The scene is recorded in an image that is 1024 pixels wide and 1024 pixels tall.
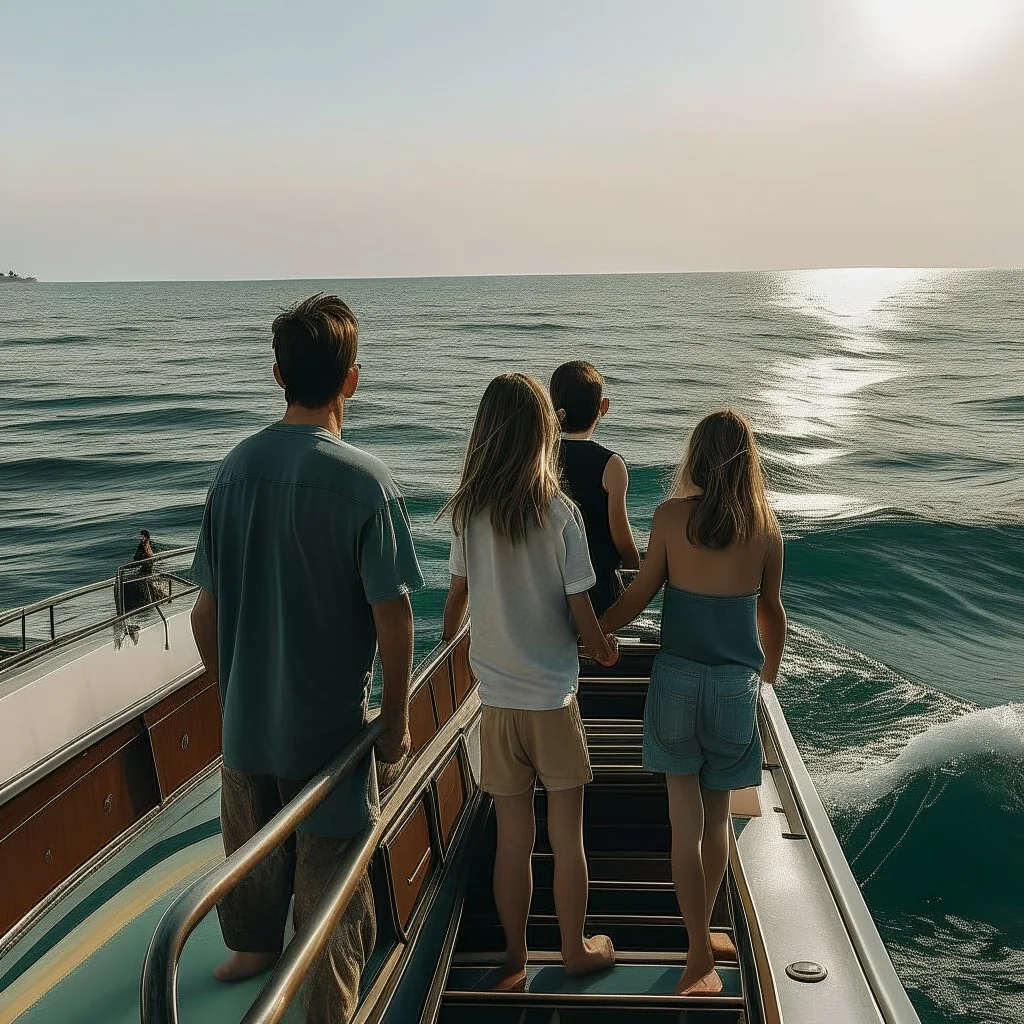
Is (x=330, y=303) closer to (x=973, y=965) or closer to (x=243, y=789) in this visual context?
(x=243, y=789)

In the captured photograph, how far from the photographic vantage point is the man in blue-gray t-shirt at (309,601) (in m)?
2.24

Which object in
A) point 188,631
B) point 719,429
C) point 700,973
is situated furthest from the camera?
point 188,631

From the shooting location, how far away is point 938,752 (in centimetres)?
1135

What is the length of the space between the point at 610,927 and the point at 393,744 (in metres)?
1.58

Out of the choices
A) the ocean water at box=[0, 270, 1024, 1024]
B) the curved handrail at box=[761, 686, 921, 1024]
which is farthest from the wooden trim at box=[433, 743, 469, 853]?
the ocean water at box=[0, 270, 1024, 1024]

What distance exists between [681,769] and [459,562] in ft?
2.98

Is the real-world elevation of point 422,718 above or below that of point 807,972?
above

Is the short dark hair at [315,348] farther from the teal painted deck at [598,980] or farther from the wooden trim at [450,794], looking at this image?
the teal painted deck at [598,980]

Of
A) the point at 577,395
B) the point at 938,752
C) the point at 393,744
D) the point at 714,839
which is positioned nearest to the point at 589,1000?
the point at 714,839

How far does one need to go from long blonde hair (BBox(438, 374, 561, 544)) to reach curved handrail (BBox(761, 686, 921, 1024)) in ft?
6.80

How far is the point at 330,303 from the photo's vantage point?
2.31m

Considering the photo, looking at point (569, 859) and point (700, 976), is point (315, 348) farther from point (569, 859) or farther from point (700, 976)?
point (700, 976)

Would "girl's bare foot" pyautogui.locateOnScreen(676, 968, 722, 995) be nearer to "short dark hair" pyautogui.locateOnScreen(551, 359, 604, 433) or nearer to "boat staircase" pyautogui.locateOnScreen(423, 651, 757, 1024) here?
"boat staircase" pyautogui.locateOnScreen(423, 651, 757, 1024)

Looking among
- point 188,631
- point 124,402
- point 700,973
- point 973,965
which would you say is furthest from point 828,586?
point 124,402
